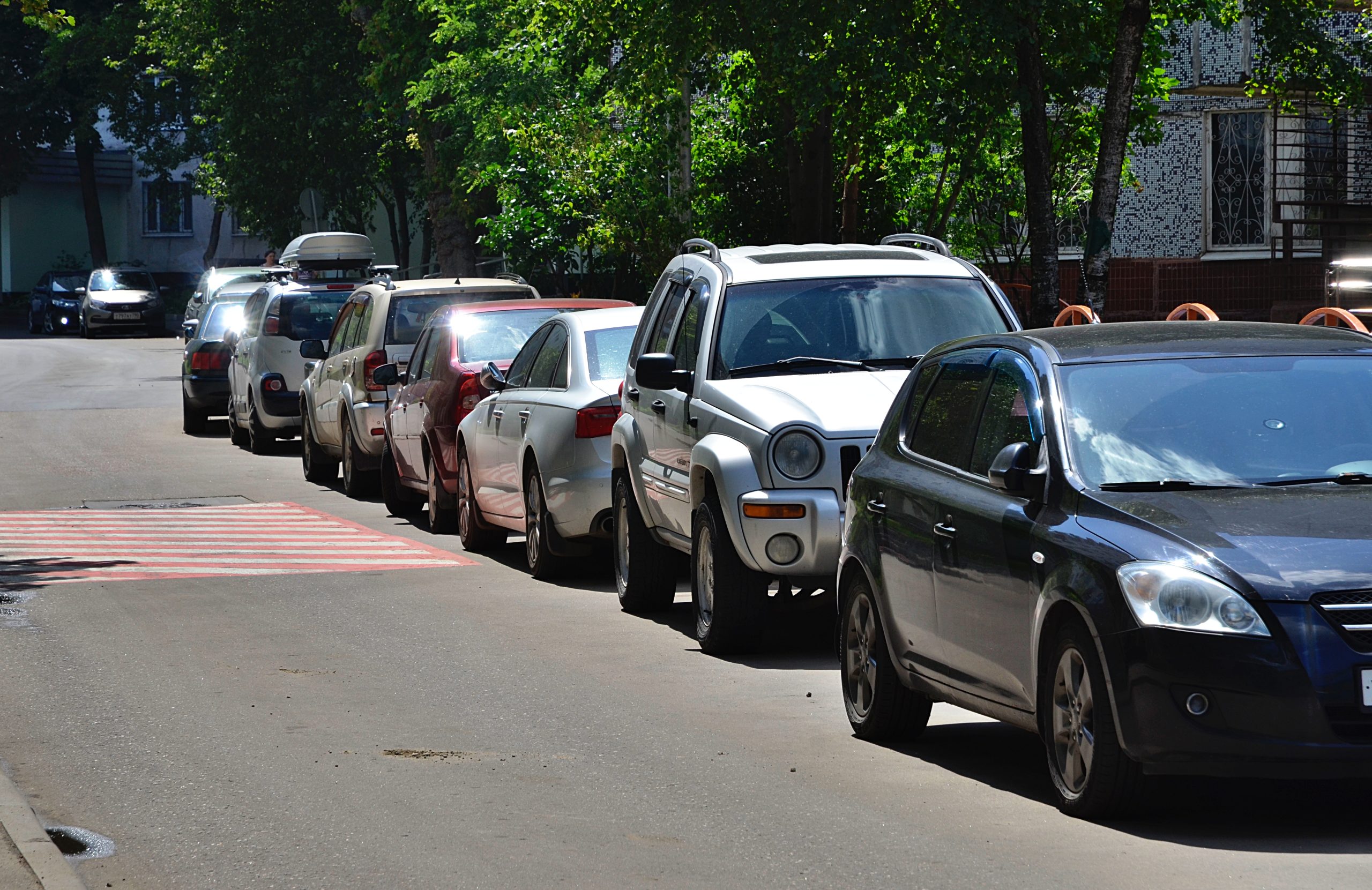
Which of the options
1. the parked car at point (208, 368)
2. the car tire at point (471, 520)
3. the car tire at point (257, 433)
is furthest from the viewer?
the parked car at point (208, 368)

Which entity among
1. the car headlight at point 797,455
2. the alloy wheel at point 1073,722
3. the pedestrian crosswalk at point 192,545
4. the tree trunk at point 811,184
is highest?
the tree trunk at point 811,184

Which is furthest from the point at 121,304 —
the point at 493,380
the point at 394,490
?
the point at 493,380

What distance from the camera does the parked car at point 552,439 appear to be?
41.8 ft

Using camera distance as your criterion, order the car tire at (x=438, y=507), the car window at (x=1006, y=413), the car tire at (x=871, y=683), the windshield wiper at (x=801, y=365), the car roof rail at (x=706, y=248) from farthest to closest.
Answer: the car tire at (x=438, y=507), the car roof rail at (x=706, y=248), the windshield wiper at (x=801, y=365), the car tire at (x=871, y=683), the car window at (x=1006, y=413)

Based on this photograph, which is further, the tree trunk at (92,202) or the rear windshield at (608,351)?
the tree trunk at (92,202)

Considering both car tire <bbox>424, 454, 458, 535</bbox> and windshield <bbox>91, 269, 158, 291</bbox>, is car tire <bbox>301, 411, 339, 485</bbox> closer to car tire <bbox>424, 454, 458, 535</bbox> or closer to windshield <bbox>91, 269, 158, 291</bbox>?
car tire <bbox>424, 454, 458, 535</bbox>

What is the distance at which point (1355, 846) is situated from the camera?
6145 millimetres

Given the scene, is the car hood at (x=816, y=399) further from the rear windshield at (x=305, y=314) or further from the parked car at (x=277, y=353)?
the rear windshield at (x=305, y=314)

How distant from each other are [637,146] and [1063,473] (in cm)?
2096

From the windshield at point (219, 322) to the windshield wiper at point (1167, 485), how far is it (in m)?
22.7

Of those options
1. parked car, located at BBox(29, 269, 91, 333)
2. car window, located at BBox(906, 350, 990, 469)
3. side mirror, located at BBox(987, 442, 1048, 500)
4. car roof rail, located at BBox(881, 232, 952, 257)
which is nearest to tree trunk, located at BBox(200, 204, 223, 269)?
parked car, located at BBox(29, 269, 91, 333)

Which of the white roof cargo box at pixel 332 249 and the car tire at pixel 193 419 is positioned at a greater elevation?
the white roof cargo box at pixel 332 249

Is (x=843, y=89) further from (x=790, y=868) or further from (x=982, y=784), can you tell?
(x=790, y=868)

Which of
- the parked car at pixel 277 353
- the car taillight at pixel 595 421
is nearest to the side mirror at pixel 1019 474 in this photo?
the car taillight at pixel 595 421
